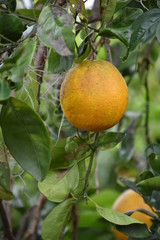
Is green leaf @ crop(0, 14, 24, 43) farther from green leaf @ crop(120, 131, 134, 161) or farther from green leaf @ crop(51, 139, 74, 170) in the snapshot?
green leaf @ crop(120, 131, 134, 161)

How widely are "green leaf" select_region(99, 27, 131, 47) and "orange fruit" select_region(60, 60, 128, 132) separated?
0.15ft

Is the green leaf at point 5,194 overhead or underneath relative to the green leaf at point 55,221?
overhead

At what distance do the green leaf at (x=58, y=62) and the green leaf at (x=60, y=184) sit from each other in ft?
0.61

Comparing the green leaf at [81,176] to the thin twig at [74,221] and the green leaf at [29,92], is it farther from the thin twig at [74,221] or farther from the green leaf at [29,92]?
the thin twig at [74,221]

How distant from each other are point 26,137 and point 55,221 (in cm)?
20

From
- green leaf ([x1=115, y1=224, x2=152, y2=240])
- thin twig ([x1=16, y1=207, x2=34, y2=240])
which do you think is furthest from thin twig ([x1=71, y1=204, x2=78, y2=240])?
green leaf ([x1=115, y1=224, x2=152, y2=240])

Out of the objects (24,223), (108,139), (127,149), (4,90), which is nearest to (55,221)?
(108,139)

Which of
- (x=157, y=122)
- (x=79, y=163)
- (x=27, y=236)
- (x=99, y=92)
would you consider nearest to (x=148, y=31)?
(x=99, y=92)

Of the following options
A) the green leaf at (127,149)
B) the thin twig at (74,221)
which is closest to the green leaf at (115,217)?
the thin twig at (74,221)

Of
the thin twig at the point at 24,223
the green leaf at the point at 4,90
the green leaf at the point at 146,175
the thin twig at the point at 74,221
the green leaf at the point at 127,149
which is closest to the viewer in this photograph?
the green leaf at the point at 4,90

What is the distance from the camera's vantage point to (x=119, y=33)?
2.52ft

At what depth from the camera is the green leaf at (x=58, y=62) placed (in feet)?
2.75

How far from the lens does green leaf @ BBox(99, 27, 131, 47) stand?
0.75 metres

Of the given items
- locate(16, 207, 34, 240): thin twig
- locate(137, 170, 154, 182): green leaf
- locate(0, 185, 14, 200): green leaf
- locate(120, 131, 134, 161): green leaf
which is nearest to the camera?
locate(0, 185, 14, 200): green leaf
